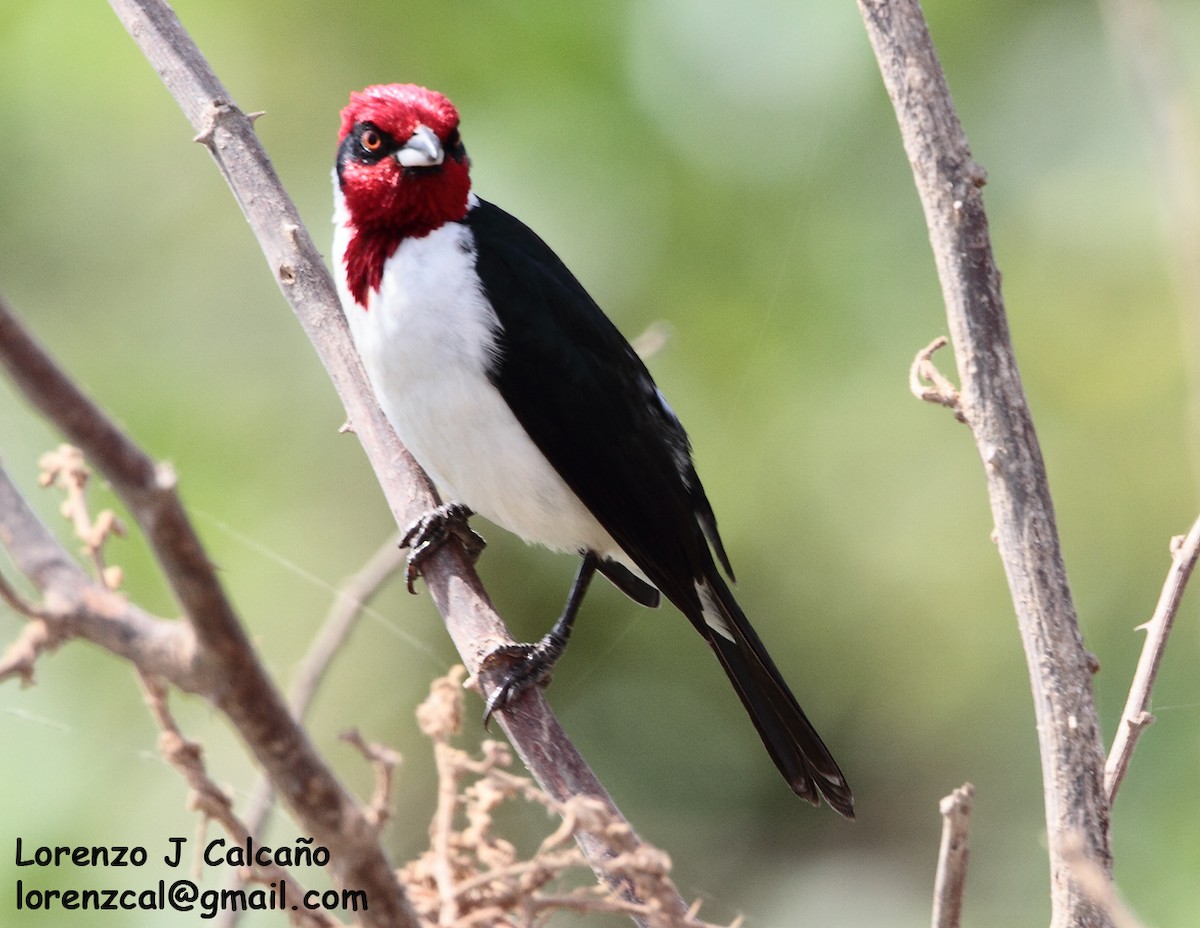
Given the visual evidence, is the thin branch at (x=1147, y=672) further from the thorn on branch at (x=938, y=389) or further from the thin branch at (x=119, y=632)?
the thin branch at (x=119, y=632)

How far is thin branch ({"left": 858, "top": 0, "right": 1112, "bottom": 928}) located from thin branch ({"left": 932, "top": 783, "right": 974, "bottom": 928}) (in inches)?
12.1

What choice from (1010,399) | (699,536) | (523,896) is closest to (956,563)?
(699,536)

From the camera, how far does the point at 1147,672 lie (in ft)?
5.29

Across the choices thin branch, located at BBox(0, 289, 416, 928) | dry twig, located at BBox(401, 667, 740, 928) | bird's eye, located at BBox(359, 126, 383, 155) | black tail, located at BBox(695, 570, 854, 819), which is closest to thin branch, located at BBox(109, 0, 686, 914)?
bird's eye, located at BBox(359, 126, 383, 155)

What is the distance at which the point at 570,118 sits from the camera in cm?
383

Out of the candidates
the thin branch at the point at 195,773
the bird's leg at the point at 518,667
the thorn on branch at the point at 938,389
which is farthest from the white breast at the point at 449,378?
the thin branch at the point at 195,773

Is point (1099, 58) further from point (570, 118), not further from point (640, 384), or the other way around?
point (640, 384)

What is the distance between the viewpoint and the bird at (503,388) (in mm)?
2215

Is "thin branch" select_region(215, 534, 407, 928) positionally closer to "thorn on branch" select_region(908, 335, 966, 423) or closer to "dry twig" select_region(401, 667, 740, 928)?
"dry twig" select_region(401, 667, 740, 928)

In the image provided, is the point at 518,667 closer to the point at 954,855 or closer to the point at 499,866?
the point at 499,866

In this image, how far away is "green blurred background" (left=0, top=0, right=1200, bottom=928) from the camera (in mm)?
3301

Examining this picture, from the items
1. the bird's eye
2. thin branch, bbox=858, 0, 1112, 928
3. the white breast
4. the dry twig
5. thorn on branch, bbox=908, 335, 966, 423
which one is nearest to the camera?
the dry twig

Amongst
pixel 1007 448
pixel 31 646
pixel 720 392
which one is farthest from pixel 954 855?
pixel 720 392

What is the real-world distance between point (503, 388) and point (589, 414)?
0.51 feet
